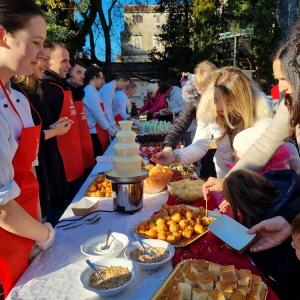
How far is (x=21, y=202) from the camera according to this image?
1.17 metres

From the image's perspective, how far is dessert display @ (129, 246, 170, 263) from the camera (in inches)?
46.8

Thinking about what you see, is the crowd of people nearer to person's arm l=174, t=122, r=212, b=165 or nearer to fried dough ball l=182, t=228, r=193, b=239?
person's arm l=174, t=122, r=212, b=165

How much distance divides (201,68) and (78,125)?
126cm

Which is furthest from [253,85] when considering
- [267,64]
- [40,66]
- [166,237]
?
[267,64]

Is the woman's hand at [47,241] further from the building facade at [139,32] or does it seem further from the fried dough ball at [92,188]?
the building facade at [139,32]

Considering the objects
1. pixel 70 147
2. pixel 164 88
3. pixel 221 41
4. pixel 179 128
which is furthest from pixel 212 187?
pixel 221 41

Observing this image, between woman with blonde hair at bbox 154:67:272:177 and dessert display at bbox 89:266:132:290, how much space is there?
1.25 m

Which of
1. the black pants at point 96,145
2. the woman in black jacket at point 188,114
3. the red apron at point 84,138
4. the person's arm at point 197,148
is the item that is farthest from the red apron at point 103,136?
the person's arm at point 197,148

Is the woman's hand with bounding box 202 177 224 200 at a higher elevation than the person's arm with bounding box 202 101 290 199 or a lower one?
lower

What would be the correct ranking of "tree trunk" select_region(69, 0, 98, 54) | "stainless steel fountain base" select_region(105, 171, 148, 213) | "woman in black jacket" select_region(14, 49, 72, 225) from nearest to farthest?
"stainless steel fountain base" select_region(105, 171, 148, 213) < "woman in black jacket" select_region(14, 49, 72, 225) < "tree trunk" select_region(69, 0, 98, 54)

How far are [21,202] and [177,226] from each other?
619mm

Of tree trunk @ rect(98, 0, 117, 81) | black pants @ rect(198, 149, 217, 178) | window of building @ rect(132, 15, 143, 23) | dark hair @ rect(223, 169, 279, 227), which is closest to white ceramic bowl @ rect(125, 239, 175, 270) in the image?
dark hair @ rect(223, 169, 279, 227)

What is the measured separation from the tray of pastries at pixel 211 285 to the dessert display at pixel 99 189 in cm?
92

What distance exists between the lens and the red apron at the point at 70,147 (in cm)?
282
